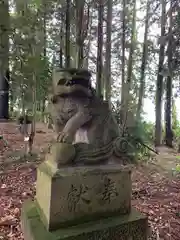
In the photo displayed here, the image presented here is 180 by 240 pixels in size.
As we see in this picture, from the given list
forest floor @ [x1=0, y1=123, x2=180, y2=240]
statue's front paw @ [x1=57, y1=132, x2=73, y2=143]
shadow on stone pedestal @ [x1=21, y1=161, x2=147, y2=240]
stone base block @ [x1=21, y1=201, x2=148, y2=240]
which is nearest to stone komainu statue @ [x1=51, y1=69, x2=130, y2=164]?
statue's front paw @ [x1=57, y1=132, x2=73, y2=143]

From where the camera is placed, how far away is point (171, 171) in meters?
3.78

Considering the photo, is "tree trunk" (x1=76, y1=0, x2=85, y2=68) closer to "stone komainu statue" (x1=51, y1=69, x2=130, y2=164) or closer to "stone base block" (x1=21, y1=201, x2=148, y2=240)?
"stone komainu statue" (x1=51, y1=69, x2=130, y2=164)

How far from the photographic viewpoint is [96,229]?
53.5 inches

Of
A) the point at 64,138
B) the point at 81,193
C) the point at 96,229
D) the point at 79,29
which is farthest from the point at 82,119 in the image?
the point at 79,29

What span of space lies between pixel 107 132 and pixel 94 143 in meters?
0.12

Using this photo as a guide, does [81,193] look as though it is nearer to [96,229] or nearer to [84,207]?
[84,207]

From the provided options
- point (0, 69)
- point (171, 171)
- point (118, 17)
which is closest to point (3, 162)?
point (0, 69)

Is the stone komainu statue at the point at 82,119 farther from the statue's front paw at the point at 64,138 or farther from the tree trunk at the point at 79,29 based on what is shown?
the tree trunk at the point at 79,29

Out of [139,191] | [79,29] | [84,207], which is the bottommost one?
[139,191]

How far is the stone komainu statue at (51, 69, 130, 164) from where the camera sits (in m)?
1.44

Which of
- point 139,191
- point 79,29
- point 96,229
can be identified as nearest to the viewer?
point 96,229

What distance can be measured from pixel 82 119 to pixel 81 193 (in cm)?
44

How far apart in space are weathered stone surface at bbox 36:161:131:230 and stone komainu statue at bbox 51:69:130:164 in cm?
10

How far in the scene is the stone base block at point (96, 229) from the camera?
1312 millimetres
